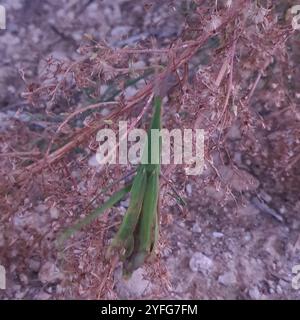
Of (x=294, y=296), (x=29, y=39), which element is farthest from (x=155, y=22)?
(x=294, y=296)

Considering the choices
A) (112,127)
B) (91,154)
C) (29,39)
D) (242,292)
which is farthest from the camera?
(29,39)

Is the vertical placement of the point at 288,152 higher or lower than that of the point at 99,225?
higher

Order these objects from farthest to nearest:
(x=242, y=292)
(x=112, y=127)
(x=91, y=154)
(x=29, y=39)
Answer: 1. (x=29, y=39)
2. (x=91, y=154)
3. (x=242, y=292)
4. (x=112, y=127)

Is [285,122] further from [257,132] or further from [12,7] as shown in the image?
[12,7]

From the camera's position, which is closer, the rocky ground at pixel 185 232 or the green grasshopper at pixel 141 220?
the green grasshopper at pixel 141 220

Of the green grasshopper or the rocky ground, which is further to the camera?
the rocky ground

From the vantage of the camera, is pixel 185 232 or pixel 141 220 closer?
pixel 141 220

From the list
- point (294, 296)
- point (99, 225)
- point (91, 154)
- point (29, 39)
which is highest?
point (29, 39)

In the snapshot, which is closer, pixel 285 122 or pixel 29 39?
pixel 285 122
